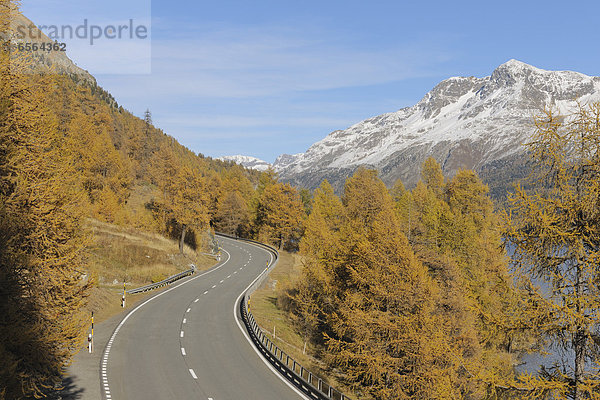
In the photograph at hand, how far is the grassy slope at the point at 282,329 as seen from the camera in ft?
104

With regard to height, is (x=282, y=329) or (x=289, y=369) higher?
(x=289, y=369)

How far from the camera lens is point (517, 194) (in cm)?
1049

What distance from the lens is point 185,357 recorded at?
2350cm

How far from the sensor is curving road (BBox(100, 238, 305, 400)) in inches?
749

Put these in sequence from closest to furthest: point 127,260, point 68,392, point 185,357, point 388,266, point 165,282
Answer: point 68,392
point 185,357
point 388,266
point 165,282
point 127,260

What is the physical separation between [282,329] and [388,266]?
1329 cm

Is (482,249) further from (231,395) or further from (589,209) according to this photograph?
(589,209)

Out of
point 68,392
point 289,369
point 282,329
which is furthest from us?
point 282,329

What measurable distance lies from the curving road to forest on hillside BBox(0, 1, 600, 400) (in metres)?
3.25

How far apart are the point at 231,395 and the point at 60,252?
9451 millimetres

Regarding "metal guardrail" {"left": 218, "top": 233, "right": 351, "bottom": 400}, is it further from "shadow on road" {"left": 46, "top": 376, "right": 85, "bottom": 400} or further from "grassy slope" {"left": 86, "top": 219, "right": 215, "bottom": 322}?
"grassy slope" {"left": 86, "top": 219, "right": 215, "bottom": 322}

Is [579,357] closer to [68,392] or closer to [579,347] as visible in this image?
[579,347]

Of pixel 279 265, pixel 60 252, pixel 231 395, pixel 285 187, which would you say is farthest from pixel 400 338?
pixel 285 187

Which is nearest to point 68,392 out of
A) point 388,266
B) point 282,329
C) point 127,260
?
point 388,266
